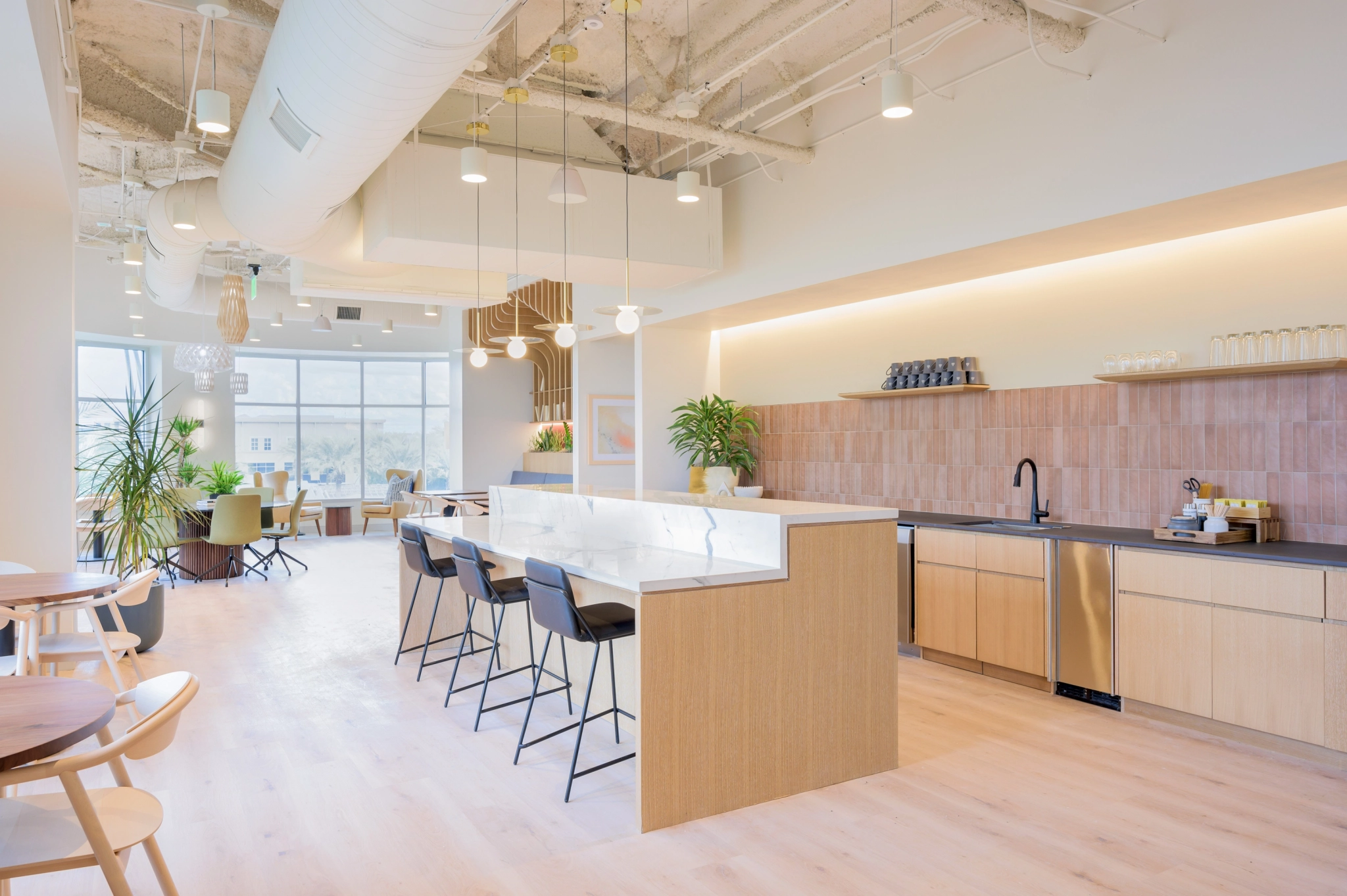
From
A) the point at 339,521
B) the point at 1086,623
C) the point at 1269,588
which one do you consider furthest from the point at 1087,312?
the point at 339,521

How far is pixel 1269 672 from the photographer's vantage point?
12.4 ft

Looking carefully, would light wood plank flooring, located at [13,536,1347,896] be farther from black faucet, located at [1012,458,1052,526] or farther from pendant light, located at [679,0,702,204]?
pendant light, located at [679,0,702,204]

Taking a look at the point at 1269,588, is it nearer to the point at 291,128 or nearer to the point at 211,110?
the point at 291,128

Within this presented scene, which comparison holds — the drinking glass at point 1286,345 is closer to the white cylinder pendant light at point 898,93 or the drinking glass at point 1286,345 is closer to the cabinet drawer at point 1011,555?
the cabinet drawer at point 1011,555

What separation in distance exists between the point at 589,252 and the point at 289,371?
1009cm

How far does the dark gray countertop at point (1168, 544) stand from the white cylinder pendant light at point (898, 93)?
2.44 metres

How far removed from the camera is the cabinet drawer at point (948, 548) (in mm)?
5145

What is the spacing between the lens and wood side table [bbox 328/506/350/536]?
13.6 meters

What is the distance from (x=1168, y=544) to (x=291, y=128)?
186 inches

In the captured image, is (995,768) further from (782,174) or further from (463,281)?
(463,281)

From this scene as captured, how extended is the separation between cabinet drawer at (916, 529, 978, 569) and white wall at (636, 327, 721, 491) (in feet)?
10.8

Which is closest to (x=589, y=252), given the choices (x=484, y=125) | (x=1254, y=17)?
(x=484, y=125)

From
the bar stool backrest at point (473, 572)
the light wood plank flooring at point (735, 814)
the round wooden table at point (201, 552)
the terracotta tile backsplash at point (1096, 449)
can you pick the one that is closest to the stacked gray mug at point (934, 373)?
the terracotta tile backsplash at point (1096, 449)

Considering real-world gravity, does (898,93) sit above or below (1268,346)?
above
